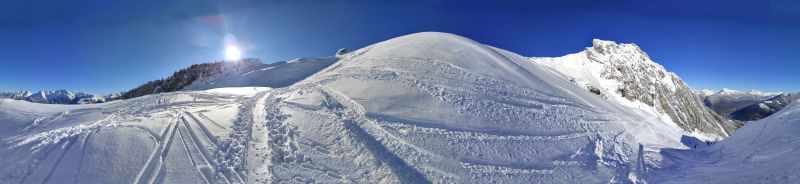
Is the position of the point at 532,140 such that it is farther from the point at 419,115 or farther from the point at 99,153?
the point at 99,153

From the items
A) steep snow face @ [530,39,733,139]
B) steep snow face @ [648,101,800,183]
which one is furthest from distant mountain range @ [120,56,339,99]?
steep snow face @ [530,39,733,139]

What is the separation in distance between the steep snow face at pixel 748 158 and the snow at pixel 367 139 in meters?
0.08

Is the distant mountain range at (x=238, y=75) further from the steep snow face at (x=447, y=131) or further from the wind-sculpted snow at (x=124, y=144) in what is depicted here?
the wind-sculpted snow at (x=124, y=144)

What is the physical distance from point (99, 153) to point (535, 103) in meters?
14.8

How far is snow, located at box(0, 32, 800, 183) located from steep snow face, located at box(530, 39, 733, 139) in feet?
81.0

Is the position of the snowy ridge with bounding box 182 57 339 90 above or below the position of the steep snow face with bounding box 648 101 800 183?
above

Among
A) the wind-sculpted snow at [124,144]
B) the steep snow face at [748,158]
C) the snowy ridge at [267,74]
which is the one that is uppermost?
the snowy ridge at [267,74]

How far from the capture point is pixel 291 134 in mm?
12328

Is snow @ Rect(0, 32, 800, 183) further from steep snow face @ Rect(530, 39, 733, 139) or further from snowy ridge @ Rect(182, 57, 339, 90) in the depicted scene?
steep snow face @ Rect(530, 39, 733, 139)

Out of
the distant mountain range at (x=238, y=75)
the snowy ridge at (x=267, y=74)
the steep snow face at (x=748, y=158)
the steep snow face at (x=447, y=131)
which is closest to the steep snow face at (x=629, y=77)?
the steep snow face at (x=447, y=131)

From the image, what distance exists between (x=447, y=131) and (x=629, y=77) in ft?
229

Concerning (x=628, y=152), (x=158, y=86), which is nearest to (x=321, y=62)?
(x=158, y=86)

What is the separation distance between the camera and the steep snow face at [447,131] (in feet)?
34.0

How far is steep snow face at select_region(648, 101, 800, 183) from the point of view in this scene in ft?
33.0
